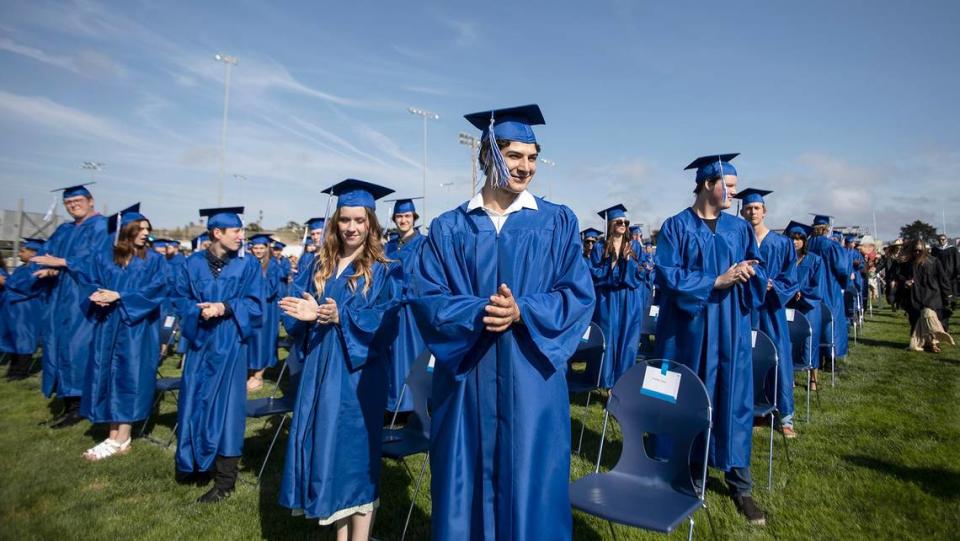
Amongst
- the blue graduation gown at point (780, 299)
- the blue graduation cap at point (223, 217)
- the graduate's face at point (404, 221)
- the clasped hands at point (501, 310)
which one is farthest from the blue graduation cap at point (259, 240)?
the clasped hands at point (501, 310)

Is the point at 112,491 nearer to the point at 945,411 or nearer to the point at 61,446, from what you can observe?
the point at 61,446

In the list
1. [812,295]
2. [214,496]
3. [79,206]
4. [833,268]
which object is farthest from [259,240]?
[833,268]

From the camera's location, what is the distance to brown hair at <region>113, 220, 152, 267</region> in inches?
207

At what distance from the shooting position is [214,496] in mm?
4012

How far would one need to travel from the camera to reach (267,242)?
8.94 metres

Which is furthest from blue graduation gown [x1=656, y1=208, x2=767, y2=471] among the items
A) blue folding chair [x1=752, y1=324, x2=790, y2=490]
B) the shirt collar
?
the shirt collar

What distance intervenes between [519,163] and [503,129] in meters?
0.18

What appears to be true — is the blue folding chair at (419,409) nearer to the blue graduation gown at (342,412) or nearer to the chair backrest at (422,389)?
the chair backrest at (422,389)

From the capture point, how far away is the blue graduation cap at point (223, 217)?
14.1 feet

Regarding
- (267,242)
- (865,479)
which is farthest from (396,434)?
(267,242)

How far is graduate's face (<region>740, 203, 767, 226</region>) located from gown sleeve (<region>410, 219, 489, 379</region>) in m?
4.34

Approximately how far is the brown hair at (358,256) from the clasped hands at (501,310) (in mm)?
1355

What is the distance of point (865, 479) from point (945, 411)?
116 inches

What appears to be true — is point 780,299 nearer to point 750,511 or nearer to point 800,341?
point 800,341
